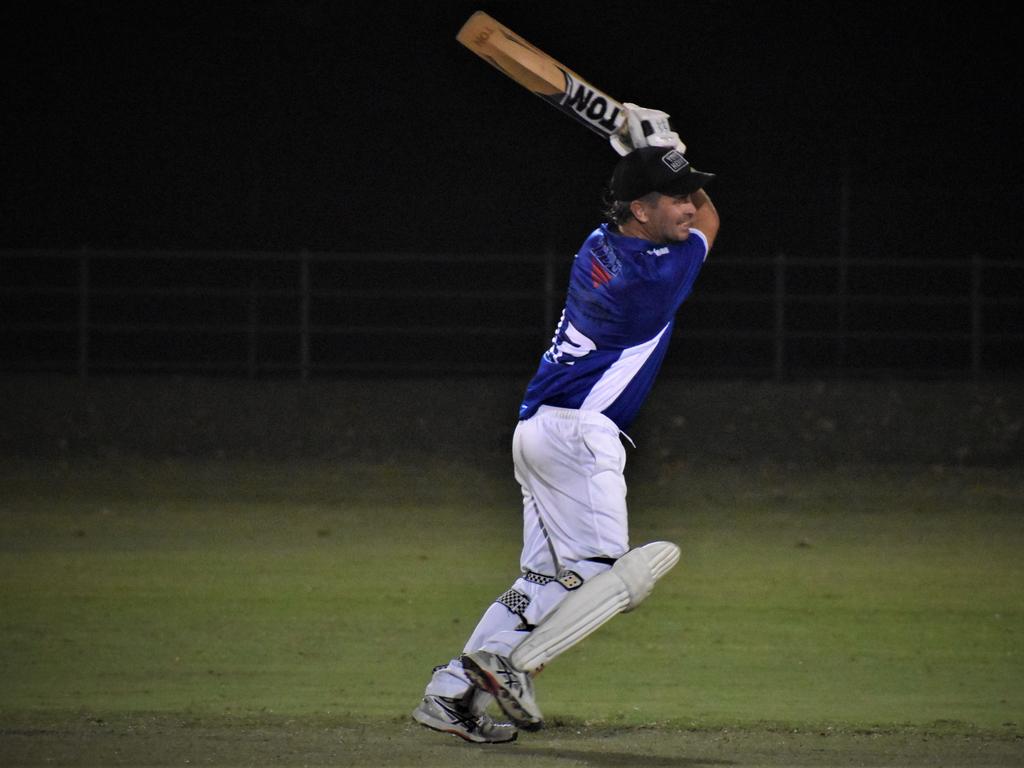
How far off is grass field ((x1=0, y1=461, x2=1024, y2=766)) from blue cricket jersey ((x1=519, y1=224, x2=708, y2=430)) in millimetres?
1240

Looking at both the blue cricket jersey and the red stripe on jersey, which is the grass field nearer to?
the blue cricket jersey

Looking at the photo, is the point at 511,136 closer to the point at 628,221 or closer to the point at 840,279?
the point at 840,279

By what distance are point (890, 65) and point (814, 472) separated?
10.3m

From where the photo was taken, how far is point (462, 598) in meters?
9.44

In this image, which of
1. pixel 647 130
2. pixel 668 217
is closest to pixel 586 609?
pixel 668 217

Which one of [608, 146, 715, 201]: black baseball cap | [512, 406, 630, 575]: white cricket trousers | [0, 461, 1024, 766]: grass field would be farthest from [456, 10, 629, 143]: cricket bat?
[0, 461, 1024, 766]: grass field

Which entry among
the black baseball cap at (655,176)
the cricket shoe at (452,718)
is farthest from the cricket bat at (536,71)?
the cricket shoe at (452,718)

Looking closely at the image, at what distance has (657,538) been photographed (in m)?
11.3

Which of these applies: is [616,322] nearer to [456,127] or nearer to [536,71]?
[536,71]

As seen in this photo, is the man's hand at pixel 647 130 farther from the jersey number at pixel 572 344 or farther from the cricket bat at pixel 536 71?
the jersey number at pixel 572 344

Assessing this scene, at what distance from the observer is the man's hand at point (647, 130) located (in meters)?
5.89

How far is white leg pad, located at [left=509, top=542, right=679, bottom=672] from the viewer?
18.6 feet

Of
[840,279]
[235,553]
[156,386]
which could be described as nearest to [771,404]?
[840,279]

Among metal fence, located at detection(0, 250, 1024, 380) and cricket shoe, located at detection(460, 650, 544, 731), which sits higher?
metal fence, located at detection(0, 250, 1024, 380)
